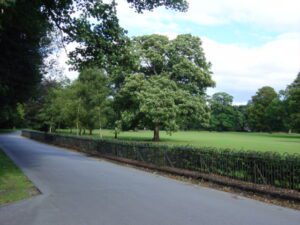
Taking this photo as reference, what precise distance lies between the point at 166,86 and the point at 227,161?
28.2 metres

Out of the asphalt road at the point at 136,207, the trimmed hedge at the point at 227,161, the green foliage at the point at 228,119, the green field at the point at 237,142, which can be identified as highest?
the green foliage at the point at 228,119

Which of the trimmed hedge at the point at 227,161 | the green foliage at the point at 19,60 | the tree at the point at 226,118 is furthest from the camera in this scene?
the tree at the point at 226,118

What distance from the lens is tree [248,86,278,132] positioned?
10912 cm

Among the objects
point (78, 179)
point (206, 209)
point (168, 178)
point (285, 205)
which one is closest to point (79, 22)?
point (78, 179)

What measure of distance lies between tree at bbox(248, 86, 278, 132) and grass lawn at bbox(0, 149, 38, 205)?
3945 inches

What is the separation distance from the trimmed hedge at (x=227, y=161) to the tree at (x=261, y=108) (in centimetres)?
9335

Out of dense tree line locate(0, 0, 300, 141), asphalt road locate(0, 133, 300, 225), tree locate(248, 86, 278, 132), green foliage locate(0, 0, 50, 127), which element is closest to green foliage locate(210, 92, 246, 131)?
tree locate(248, 86, 278, 132)

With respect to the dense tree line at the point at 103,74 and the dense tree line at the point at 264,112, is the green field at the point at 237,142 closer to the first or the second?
the dense tree line at the point at 103,74

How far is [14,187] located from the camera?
458 inches

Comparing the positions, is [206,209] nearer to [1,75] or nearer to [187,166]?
[187,166]

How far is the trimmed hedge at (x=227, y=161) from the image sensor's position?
10.6 metres

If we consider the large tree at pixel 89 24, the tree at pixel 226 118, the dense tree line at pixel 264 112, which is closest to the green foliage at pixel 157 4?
the large tree at pixel 89 24

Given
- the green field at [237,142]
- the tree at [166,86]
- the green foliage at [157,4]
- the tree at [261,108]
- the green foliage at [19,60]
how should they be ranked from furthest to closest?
the tree at [261,108] < the tree at [166,86] < the green field at [237,142] < the green foliage at [19,60] < the green foliage at [157,4]

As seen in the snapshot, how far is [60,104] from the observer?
5112 centimetres
